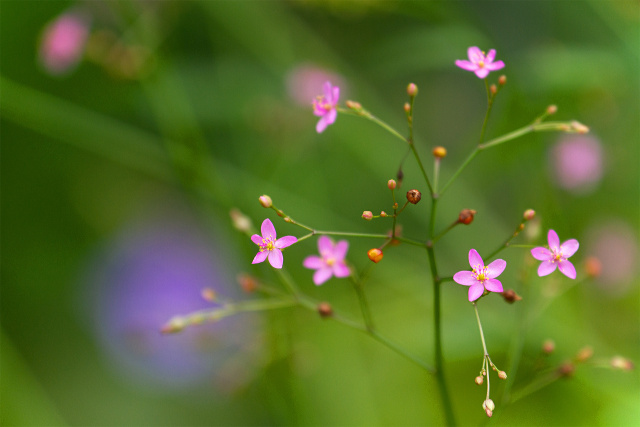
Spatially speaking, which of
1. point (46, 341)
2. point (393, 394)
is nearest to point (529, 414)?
point (393, 394)

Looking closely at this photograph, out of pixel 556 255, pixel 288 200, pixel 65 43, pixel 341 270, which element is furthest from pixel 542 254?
pixel 65 43

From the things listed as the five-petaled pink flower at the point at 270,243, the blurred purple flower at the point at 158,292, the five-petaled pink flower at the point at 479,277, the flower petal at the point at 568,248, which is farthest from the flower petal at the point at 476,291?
the blurred purple flower at the point at 158,292

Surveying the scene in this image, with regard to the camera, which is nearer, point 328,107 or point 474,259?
point 474,259

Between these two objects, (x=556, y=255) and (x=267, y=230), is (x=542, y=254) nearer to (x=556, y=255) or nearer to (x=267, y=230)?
(x=556, y=255)

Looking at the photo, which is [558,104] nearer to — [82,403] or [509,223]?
[509,223]

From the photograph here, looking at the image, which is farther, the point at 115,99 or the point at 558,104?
the point at 115,99

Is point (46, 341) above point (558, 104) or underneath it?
underneath
